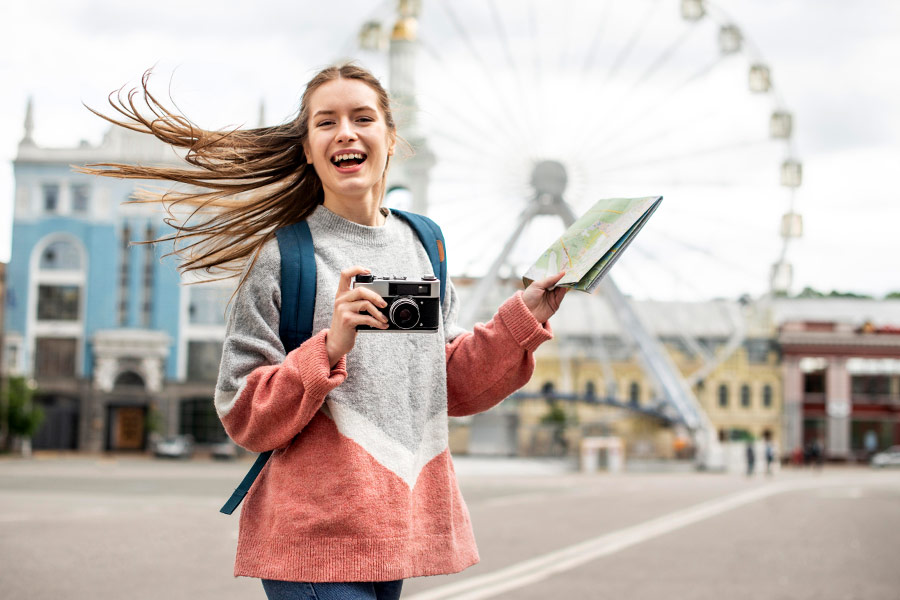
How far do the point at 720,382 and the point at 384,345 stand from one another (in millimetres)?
71209

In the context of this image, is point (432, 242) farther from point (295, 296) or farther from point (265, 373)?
point (265, 373)

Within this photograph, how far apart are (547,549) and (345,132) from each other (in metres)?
8.64

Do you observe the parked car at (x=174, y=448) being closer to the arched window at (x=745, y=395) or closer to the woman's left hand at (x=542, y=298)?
the arched window at (x=745, y=395)

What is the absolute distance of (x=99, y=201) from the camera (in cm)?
5709

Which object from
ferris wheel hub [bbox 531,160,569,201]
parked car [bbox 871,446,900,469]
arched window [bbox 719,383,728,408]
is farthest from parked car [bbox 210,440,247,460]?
parked car [bbox 871,446,900,469]

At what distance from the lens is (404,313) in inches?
95.7

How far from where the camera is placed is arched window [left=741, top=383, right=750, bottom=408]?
7112 cm

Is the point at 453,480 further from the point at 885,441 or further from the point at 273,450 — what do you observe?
the point at 885,441

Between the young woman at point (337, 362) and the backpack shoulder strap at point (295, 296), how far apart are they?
0.02 m

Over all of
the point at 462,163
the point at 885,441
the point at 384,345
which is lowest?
the point at 885,441

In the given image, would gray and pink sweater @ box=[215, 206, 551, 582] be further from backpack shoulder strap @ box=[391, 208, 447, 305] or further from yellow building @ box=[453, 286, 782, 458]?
yellow building @ box=[453, 286, 782, 458]

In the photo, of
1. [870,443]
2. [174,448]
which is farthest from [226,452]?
[870,443]

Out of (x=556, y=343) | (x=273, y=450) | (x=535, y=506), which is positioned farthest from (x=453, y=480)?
(x=556, y=343)

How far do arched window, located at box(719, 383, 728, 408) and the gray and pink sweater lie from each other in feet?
232
